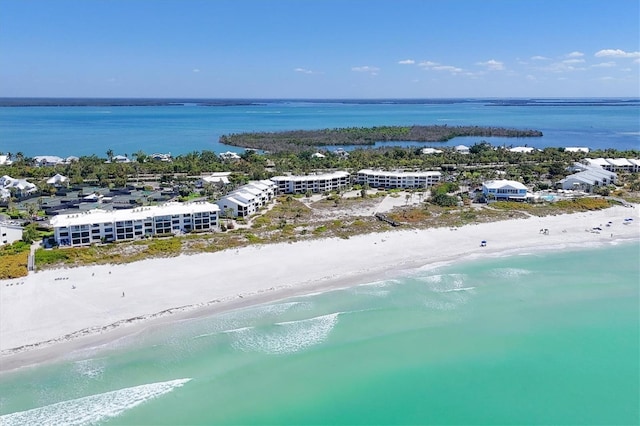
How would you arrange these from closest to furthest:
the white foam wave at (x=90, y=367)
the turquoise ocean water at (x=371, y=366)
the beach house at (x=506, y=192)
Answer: the turquoise ocean water at (x=371, y=366)
the white foam wave at (x=90, y=367)
the beach house at (x=506, y=192)

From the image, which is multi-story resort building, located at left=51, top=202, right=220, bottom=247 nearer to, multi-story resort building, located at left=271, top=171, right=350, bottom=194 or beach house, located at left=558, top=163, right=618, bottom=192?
multi-story resort building, located at left=271, top=171, right=350, bottom=194

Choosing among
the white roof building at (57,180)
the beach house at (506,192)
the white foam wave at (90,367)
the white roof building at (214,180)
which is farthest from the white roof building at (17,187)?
the beach house at (506,192)

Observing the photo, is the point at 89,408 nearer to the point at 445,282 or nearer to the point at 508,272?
the point at 445,282

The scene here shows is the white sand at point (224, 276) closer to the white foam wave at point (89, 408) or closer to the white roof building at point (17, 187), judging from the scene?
the white foam wave at point (89, 408)

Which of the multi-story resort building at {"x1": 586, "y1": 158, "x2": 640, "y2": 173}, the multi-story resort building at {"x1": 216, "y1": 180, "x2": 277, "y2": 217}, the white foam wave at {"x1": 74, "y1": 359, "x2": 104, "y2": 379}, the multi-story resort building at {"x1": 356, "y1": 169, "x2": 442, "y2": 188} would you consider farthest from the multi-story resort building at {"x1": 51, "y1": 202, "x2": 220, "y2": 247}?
the multi-story resort building at {"x1": 586, "y1": 158, "x2": 640, "y2": 173}

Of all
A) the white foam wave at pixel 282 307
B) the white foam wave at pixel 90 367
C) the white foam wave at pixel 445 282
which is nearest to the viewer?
the white foam wave at pixel 90 367

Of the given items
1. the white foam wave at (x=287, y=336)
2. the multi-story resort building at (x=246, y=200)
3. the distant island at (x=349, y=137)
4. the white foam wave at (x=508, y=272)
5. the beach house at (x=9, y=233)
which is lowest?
the white foam wave at (x=287, y=336)

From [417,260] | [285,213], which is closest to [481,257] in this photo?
[417,260]
